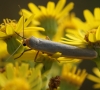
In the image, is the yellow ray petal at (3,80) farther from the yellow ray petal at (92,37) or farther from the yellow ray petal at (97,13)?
the yellow ray petal at (97,13)

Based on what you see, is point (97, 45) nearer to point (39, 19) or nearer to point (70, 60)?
point (70, 60)

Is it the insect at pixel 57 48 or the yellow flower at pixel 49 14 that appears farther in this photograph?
the yellow flower at pixel 49 14

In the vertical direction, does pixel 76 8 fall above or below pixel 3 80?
below

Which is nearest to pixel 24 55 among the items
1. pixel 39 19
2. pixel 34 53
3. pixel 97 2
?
pixel 34 53

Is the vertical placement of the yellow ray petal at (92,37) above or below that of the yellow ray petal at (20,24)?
below

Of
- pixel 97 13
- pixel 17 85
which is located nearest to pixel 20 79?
pixel 17 85

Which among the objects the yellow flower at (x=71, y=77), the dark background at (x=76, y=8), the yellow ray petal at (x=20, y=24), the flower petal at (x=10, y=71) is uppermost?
the yellow ray petal at (x=20, y=24)

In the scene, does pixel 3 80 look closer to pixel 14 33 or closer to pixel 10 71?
pixel 10 71

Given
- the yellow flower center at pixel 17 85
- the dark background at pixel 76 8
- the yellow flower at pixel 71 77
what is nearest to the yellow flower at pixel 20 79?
the yellow flower center at pixel 17 85

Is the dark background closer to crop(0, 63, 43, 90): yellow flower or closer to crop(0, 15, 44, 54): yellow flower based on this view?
crop(0, 15, 44, 54): yellow flower

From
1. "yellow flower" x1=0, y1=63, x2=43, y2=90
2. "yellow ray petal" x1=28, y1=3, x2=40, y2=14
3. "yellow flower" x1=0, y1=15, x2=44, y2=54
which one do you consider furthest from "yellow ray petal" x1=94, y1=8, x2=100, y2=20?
"yellow flower" x1=0, y1=63, x2=43, y2=90
